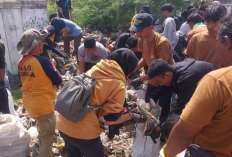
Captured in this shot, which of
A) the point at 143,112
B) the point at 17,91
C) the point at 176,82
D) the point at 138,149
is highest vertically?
the point at 176,82

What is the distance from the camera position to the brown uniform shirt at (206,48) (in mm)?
3170

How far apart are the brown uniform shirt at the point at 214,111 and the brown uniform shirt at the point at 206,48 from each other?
2001 mm

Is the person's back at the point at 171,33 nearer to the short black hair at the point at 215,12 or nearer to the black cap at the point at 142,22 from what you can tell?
the black cap at the point at 142,22

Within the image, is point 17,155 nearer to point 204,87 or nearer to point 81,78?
point 81,78

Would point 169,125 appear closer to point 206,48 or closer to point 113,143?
point 206,48

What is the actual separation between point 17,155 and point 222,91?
3.05m

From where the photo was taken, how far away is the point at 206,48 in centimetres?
323

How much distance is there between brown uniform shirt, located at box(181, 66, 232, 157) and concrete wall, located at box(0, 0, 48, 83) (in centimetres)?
629

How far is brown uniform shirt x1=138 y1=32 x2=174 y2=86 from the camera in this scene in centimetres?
342

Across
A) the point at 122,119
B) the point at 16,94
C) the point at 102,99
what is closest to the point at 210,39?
the point at 122,119

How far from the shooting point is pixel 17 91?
6.00 metres

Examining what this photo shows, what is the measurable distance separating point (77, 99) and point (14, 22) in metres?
5.46

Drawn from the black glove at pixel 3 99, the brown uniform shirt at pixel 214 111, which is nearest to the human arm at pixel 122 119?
the brown uniform shirt at pixel 214 111

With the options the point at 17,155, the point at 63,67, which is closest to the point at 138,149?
the point at 17,155
